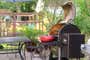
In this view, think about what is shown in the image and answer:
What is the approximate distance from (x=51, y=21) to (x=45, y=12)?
17.0 inches

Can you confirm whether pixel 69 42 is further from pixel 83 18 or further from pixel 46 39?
pixel 83 18

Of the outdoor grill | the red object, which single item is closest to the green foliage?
the outdoor grill

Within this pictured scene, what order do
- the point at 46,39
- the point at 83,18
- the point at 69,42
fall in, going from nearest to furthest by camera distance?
1. the point at 69,42
2. the point at 46,39
3. the point at 83,18

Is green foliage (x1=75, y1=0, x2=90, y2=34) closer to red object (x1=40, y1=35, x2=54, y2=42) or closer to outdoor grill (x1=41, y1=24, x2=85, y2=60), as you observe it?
outdoor grill (x1=41, y1=24, x2=85, y2=60)

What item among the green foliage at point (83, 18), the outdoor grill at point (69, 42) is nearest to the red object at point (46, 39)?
the outdoor grill at point (69, 42)

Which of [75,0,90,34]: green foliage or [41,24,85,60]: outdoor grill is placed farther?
[75,0,90,34]: green foliage

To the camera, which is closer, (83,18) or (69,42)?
(69,42)

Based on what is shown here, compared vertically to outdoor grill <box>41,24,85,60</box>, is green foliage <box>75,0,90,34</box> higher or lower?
higher

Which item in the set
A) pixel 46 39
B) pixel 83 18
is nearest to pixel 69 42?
pixel 46 39

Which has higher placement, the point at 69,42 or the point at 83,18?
the point at 83,18

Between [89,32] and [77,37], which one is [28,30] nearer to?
[89,32]

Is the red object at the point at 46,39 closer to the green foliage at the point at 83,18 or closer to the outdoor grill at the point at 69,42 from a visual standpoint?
the outdoor grill at the point at 69,42

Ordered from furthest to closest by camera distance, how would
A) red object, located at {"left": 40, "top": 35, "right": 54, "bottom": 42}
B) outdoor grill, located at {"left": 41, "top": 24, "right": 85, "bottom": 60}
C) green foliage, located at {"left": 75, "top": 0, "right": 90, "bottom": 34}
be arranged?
green foliage, located at {"left": 75, "top": 0, "right": 90, "bottom": 34}
red object, located at {"left": 40, "top": 35, "right": 54, "bottom": 42}
outdoor grill, located at {"left": 41, "top": 24, "right": 85, "bottom": 60}

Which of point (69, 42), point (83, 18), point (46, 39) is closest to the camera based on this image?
point (69, 42)
